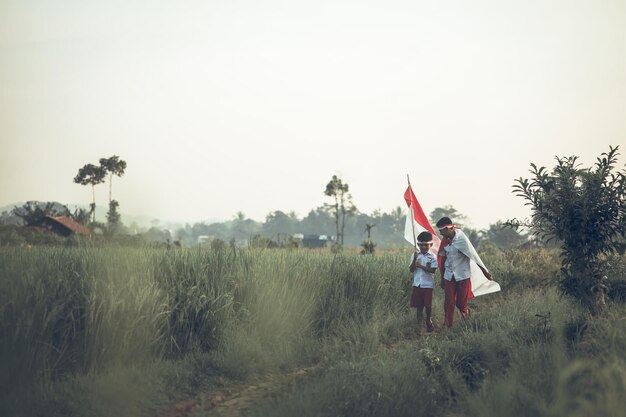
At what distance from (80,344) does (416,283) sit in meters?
5.72

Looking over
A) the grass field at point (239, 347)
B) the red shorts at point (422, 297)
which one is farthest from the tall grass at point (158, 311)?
the red shorts at point (422, 297)

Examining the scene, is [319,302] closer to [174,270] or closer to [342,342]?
[342,342]

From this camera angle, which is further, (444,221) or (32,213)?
(32,213)

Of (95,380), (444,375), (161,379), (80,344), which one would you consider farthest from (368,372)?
(80,344)

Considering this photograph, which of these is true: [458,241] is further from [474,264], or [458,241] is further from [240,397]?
[240,397]

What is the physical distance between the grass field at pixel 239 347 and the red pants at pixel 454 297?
23 cm

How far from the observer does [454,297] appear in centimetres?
1027

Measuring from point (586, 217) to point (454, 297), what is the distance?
116 inches

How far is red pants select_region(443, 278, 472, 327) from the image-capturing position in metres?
10.1

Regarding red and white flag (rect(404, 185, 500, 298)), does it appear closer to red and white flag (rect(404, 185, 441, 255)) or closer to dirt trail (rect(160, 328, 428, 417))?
red and white flag (rect(404, 185, 441, 255))

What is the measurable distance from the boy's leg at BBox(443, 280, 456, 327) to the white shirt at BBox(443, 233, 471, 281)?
12 cm

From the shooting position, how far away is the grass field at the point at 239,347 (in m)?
5.31

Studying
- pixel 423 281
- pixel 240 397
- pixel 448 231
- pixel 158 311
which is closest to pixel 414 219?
pixel 448 231

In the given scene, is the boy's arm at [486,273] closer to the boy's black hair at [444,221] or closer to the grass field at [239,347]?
the grass field at [239,347]
